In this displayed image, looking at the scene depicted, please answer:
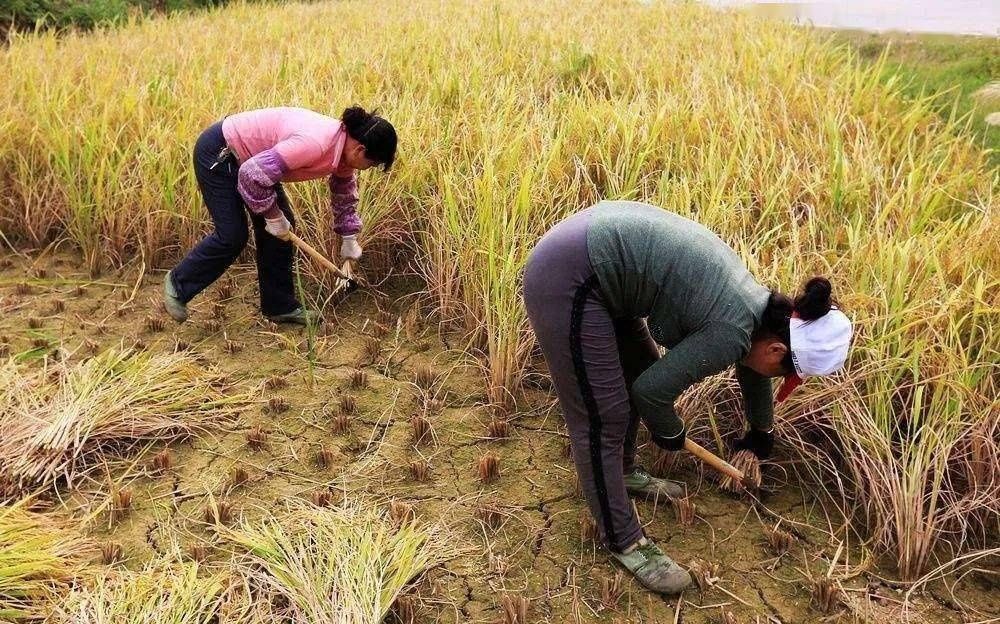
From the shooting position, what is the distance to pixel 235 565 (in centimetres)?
200

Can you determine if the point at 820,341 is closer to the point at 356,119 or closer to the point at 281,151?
the point at 356,119

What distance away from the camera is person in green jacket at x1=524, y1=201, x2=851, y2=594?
1679mm

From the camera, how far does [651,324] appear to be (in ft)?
6.14

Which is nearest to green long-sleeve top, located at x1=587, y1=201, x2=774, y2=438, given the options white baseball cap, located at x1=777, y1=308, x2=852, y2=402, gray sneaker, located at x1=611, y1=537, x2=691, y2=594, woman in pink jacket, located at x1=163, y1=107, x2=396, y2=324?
white baseball cap, located at x1=777, y1=308, x2=852, y2=402

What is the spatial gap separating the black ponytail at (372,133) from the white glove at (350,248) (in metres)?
0.54

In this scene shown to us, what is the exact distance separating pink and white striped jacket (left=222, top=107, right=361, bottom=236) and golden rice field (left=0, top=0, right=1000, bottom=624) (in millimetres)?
473

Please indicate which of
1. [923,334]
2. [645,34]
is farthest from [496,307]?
[645,34]

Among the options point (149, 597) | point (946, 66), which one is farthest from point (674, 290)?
point (946, 66)

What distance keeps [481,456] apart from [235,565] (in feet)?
2.80

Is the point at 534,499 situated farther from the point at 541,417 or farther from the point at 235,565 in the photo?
the point at 235,565

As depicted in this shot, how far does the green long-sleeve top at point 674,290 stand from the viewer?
1.69 metres

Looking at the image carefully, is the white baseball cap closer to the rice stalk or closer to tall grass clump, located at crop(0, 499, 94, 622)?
the rice stalk

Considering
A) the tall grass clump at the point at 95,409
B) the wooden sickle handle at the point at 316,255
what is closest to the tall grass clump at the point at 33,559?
the tall grass clump at the point at 95,409

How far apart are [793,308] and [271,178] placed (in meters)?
1.90
